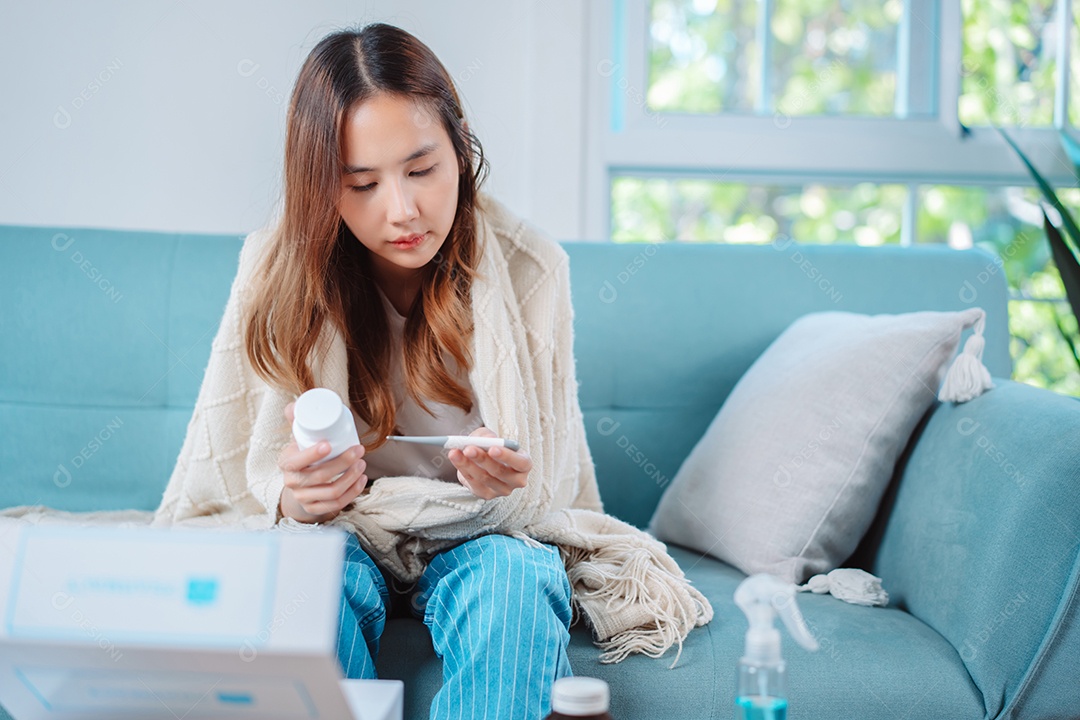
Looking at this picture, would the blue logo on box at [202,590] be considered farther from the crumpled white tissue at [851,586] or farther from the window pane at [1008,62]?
the window pane at [1008,62]

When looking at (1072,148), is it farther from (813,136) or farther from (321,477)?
(321,477)

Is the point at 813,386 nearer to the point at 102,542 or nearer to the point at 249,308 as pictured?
the point at 249,308

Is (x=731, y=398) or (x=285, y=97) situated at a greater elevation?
(x=285, y=97)

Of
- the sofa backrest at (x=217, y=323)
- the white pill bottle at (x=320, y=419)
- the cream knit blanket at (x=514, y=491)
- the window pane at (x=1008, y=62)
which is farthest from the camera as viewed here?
the window pane at (x=1008, y=62)

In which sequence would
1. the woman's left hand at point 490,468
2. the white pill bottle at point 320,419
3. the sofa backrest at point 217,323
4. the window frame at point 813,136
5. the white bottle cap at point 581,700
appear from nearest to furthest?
the white bottle cap at point 581,700 < the white pill bottle at point 320,419 < the woman's left hand at point 490,468 < the sofa backrest at point 217,323 < the window frame at point 813,136

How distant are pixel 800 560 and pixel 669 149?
1252 millimetres

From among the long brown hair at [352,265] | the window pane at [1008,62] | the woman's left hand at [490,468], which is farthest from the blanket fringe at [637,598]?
the window pane at [1008,62]

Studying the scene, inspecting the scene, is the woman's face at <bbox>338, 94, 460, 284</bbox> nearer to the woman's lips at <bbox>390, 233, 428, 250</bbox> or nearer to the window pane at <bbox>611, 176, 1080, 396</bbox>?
the woman's lips at <bbox>390, 233, 428, 250</bbox>

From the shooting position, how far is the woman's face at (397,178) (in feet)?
3.90

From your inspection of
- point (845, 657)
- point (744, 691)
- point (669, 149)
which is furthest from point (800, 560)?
point (669, 149)

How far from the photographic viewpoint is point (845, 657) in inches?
44.5

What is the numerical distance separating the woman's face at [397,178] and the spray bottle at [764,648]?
0.65 meters

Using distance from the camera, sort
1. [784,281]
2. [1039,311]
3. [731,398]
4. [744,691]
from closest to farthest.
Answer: [744,691]
[731,398]
[784,281]
[1039,311]

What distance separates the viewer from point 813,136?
2.35 meters
